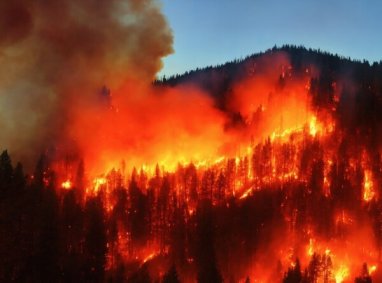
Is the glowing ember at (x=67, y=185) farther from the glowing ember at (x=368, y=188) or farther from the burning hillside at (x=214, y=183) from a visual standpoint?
the glowing ember at (x=368, y=188)

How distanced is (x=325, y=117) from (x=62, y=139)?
2646 inches

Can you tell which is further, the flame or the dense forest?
the flame

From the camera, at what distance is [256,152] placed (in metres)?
121

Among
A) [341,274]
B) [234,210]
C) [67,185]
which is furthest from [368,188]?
[67,185]

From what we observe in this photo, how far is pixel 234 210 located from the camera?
9825cm

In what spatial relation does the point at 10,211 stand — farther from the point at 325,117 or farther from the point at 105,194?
the point at 325,117

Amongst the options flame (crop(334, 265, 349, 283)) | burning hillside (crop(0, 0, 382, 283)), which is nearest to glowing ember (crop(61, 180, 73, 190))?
burning hillside (crop(0, 0, 382, 283))

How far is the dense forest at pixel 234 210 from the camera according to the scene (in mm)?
68688

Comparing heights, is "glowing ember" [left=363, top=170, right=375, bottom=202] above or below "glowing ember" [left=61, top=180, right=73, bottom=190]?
below

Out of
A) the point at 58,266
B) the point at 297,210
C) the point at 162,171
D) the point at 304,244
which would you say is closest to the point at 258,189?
the point at 297,210

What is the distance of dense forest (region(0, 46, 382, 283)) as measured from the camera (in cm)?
6869

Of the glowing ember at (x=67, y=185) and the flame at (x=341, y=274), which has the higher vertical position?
the glowing ember at (x=67, y=185)

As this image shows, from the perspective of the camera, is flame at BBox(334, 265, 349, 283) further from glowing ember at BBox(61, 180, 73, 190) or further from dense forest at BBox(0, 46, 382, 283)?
glowing ember at BBox(61, 180, 73, 190)

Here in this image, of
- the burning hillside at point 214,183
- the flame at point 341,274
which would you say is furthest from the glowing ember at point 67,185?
the flame at point 341,274
